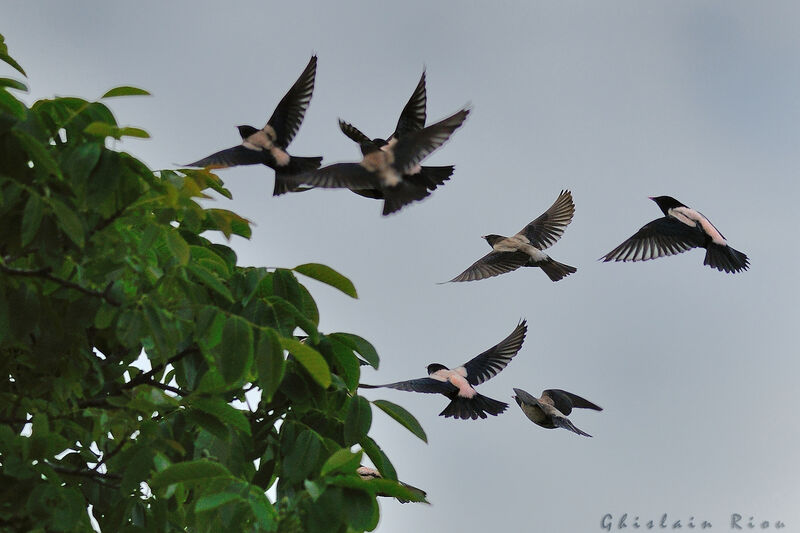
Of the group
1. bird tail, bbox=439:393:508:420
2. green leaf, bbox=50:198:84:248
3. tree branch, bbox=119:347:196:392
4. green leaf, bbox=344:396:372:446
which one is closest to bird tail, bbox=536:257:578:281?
bird tail, bbox=439:393:508:420

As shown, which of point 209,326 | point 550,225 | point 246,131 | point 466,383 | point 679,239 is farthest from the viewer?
point 550,225

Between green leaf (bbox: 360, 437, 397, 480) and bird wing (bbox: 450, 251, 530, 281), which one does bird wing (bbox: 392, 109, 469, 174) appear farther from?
bird wing (bbox: 450, 251, 530, 281)

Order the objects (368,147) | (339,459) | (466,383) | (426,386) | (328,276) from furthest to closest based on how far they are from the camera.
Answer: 1. (466,383)
2. (426,386)
3. (368,147)
4. (328,276)
5. (339,459)

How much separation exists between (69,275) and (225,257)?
756 mm

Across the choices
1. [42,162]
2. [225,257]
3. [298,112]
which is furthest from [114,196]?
[298,112]

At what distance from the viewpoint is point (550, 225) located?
643 cm

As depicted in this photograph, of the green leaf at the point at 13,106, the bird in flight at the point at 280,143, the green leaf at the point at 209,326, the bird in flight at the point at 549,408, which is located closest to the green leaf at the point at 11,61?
the green leaf at the point at 13,106

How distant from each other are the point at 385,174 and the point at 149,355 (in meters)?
1.04

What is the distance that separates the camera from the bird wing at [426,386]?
16.1ft

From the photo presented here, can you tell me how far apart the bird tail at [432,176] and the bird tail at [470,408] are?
5.35 feet

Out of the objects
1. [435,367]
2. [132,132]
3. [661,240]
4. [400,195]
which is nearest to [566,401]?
[435,367]

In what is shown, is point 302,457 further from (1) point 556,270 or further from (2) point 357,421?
(1) point 556,270

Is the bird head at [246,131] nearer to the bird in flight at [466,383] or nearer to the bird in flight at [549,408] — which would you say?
the bird in flight at [466,383]

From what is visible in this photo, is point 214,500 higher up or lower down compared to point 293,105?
lower down
